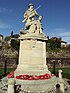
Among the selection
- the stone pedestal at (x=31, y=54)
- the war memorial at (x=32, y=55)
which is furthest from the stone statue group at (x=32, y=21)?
the stone pedestal at (x=31, y=54)

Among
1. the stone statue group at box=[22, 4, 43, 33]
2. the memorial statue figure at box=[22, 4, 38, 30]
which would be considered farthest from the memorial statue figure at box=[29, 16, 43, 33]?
the memorial statue figure at box=[22, 4, 38, 30]

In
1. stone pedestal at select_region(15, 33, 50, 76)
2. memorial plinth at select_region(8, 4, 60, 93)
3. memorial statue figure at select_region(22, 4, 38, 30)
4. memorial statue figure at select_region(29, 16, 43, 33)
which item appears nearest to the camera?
memorial plinth at select_region(8, 4, 60, 93)

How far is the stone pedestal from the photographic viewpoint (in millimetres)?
16328

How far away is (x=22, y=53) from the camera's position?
54.9ft

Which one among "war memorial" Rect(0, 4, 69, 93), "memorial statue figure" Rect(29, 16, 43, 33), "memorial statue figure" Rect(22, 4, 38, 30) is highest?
"memorial statue figure" Rect(22, 4, 38, 30)

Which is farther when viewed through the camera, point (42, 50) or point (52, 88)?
point (42, 50)

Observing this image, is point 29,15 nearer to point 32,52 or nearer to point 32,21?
point 32,21

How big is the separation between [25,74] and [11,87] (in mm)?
4722

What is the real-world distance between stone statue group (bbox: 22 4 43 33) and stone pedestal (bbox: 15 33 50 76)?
27.3 inches

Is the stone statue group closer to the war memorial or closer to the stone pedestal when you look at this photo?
the war memorial

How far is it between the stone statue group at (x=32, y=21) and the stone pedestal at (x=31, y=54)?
69cm

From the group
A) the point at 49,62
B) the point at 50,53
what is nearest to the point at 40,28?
the point at 49,62

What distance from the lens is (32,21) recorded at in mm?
17328

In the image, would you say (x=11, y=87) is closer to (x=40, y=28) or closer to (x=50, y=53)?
(x=40, y=28)
